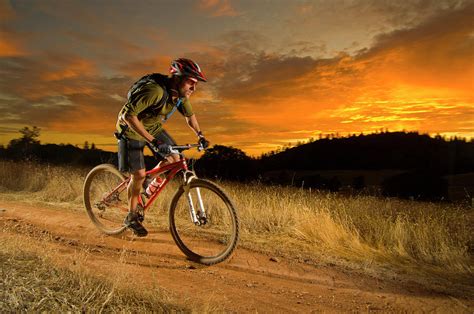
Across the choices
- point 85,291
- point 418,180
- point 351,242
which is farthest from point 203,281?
point 418,180

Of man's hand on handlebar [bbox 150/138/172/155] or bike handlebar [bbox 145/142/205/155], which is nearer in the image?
man's hand on handlebar [bbox 150/138/172/155]

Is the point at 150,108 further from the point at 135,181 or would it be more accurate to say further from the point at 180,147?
the point at 135,181

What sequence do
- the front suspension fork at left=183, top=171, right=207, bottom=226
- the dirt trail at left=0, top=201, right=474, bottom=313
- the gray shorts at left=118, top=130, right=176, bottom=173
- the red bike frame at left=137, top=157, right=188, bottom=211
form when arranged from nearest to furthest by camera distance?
the dirt trail at left=0, top=201, right=474, bottom=313
the front suspension fork at left=183, top=171, right=207, bottom=226
the red bike frame at left=137, top=157, right=188, bottom=211
the gray shorts at left=118, top=130, right=176, bottom=173

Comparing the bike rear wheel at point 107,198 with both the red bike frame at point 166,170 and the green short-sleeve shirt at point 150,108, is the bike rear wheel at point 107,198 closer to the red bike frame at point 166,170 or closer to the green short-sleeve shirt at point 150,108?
the red bike frame at point 166,170

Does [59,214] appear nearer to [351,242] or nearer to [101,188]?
[101,188]

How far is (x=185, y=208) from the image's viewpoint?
750 centimetres

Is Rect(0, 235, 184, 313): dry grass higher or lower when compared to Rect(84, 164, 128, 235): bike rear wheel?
lower

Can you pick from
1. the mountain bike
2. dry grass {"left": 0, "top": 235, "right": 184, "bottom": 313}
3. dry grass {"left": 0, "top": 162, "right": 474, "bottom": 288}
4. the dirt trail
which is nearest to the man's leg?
the mountain bike

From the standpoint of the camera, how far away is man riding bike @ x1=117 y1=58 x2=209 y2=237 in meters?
5.83

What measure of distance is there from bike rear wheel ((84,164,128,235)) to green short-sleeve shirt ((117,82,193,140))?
1.23 m

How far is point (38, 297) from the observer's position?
12.1ft

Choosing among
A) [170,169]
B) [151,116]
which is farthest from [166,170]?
[151,116]

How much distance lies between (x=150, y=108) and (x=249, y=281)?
273 cm

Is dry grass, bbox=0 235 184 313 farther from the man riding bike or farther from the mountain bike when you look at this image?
the man riding bike
